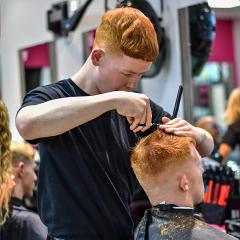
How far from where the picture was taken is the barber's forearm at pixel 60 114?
1559 mm

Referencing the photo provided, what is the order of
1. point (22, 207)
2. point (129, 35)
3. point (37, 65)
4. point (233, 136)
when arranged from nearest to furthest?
point (129, 35) < point (22, 207) < point (233, 136) < point (37, 65)

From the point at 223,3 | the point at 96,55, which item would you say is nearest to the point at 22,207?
the point at 96,55

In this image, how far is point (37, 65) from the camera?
4832 millimetres

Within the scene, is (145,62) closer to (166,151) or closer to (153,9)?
(166,151)

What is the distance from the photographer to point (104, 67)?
175 centimetres

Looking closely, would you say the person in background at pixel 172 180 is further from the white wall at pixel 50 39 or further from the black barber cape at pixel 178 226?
the white wall at pixel 50 39

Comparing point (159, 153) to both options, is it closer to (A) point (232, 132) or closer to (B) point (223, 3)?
(B) point (223, 3)

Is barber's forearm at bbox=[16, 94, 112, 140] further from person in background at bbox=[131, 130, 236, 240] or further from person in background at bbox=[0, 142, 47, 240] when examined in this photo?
person in background at bbox=[0, 142, 47, 240]

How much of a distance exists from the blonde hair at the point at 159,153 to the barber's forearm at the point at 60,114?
0.90ft

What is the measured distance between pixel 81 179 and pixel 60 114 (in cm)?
26

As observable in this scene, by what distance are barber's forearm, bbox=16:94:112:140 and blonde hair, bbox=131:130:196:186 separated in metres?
0.28

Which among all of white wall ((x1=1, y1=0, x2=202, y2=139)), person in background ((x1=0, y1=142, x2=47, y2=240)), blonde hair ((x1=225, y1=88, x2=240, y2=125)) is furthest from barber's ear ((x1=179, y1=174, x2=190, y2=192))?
blonde hair ((x1=225, y1=88, x2=240, y2=125))

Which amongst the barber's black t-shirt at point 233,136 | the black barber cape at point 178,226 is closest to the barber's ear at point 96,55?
the black barber cape at point 178,226

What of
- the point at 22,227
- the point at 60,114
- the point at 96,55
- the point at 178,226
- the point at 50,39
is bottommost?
the point at 22,227
